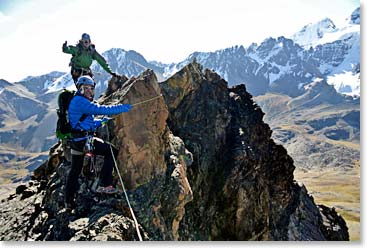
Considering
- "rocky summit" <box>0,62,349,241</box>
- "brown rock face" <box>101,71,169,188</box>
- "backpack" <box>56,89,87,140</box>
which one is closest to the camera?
"backpack" <box>56,89,87,140</box>

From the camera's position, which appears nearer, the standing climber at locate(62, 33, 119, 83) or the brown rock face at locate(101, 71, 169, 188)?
the brown rock face at locate(101, 71, 169, 188)

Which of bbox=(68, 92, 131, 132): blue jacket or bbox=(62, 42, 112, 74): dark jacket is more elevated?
bbox=(62, 42, 112, 74): dark jacket

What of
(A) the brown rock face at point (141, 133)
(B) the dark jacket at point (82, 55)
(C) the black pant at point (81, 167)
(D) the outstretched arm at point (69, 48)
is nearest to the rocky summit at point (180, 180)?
(A) the brown rock face at point (141, 133)

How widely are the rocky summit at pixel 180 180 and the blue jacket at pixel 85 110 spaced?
184 cm

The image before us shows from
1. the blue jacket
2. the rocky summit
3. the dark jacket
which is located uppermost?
the dark jacket

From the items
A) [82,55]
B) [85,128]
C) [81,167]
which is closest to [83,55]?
[82,55]

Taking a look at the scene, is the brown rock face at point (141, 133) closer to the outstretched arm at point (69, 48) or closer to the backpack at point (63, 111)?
the outstretched arm at point (69, 48)

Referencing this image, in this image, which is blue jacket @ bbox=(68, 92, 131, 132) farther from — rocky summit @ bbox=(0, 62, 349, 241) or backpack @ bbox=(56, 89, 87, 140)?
rocky summit @ bbox=(0, 62, 349, 241)

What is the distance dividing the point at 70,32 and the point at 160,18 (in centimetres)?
284

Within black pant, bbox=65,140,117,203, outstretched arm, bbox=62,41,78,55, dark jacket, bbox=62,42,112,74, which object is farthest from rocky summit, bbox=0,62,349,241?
outstretched arm, bbox=62,41,78,55

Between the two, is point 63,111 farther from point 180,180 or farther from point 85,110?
point 180,180

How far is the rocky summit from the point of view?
879 centimetres

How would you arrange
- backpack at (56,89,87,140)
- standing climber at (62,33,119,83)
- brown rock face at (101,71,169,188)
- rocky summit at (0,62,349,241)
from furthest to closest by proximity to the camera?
standing climber at (62,33,119,83)
brown rock face at (101,71,169,188)
rocky summit at (0,62,349,241)
backpack at (56,89,87,140)

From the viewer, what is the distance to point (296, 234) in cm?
1625
